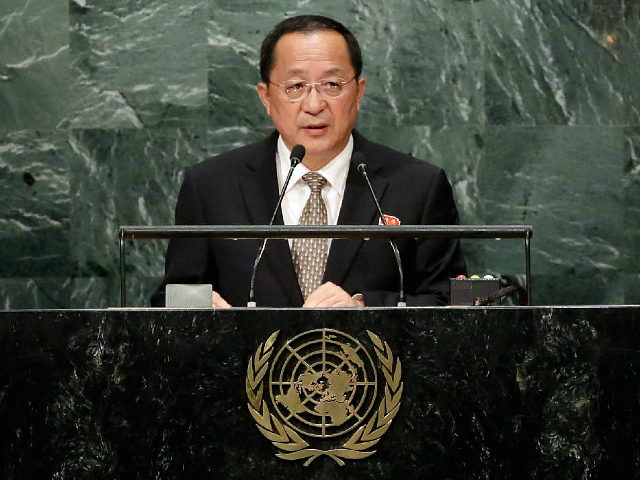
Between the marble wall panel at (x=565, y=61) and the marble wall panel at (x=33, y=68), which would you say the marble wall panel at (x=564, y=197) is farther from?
the marble wall panel at (x=33, y=68)

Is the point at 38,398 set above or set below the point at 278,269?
above

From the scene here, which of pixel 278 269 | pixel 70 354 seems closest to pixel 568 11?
pixel 278 269

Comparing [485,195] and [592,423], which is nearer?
[592,423]

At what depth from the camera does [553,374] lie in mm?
2500

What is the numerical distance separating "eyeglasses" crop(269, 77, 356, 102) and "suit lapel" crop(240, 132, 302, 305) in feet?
0.65

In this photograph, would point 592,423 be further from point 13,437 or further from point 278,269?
point 278,269

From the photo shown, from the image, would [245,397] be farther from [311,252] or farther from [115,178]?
[115,178]

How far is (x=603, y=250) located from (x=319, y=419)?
308 cm

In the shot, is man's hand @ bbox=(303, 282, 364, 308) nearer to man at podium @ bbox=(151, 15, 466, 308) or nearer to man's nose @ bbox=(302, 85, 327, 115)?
man at podium @ bbox=(151, 15, 466, 308)

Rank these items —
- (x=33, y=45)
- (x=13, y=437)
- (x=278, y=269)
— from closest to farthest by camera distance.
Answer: (x=13, y=437) < (x=278, y=269) < (x=33, y=45)

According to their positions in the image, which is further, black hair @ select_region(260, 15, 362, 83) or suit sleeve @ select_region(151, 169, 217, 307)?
black hair @ select_region(260, 15, 362, 83)

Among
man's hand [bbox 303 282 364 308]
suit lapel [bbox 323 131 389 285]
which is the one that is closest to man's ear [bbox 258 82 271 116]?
suit lapel [bbox 323 131 389 285]

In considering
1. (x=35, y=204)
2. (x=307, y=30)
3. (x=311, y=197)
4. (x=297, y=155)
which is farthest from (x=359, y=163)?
(x=35, y=204)

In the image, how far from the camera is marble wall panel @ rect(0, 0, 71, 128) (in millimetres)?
5199
